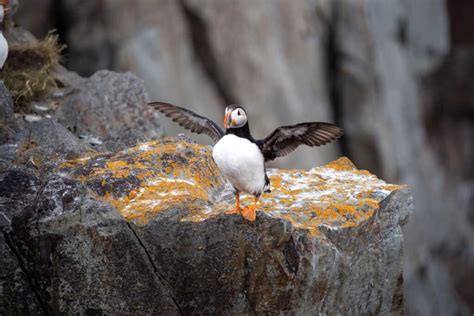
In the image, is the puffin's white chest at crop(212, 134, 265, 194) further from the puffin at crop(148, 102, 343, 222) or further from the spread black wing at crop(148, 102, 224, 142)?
the spread black wing at crop(148, 102, 224, 142)

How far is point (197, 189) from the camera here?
6301 mm

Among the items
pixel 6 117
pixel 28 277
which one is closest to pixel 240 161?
pixel 28 277

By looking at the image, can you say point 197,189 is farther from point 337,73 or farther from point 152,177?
point 337,73

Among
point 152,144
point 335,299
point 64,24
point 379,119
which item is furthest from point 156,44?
point 335,299

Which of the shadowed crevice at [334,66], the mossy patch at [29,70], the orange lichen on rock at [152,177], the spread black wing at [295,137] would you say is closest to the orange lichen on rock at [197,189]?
the orange lichen on rock at [152,177]

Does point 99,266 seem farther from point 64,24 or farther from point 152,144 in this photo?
point 64,24

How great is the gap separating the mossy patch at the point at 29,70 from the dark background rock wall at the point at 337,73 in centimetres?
419

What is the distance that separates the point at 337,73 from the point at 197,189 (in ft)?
34.9

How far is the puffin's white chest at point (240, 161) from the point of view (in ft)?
19.1

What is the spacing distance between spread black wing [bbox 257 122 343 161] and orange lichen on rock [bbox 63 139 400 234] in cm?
46

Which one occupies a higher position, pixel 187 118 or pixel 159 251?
pixel 187 118

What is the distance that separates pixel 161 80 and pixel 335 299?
26.2 feet

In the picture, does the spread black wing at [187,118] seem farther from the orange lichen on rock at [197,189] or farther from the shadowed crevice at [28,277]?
the shadowed crevice at [28,277]

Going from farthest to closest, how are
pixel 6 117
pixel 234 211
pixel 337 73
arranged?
1. pixel 337 73
2. pixel 6 117
3. pixel 234 211
